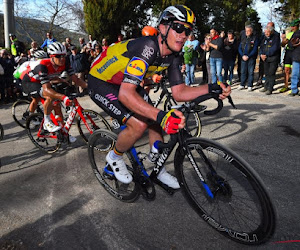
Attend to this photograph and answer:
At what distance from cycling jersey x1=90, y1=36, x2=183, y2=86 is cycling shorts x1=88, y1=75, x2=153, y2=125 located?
70mm

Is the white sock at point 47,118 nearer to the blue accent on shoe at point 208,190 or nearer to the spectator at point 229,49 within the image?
the blue accent on shoe at point 208,190

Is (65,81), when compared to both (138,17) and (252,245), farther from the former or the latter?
(138,17)

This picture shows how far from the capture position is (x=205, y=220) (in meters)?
2.51

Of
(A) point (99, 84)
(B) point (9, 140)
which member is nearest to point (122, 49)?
(A) point (99, 84)

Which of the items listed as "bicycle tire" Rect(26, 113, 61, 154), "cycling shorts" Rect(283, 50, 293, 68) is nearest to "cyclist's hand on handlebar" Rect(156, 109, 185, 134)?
"bicycle tire" Rect(26, 113, 61, 154)

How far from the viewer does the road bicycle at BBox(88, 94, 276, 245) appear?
80.2 inches

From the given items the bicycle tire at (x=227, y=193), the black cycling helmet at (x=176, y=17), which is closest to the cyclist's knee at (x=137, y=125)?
the bicycle tire at (x=227, y=193)

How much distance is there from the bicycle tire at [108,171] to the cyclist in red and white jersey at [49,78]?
4.63 feet

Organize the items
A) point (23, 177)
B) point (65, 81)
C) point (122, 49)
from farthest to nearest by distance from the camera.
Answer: point (65, 81) < point (23, 177) < point (122, 49)

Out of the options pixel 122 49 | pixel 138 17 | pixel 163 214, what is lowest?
pixel 163 214

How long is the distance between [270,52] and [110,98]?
7.57 m

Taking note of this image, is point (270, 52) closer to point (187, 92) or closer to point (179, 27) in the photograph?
point (187, 92)

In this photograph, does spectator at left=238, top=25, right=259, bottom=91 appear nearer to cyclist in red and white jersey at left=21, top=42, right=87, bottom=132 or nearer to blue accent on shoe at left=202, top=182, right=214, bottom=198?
cyclist in red and white jersey at left=21, top=42, right=87, bottom=132

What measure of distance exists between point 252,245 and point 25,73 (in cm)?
568
